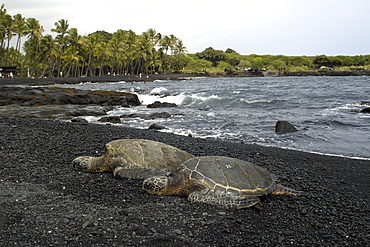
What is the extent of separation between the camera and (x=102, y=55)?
80438 millimetres

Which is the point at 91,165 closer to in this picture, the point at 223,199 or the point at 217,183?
the point at 217,183

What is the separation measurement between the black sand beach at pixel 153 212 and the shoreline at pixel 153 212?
1 centimetres

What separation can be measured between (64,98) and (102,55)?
62.8 meters

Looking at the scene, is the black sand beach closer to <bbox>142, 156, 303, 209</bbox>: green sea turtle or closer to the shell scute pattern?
<bbox>142, 156, 303, 209</bbox>: green sea turtle

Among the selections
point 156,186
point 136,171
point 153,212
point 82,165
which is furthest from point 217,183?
point 82,165

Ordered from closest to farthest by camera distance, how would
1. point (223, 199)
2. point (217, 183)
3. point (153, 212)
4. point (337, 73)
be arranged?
point (153, 212)
point (223, 199)
point (217, 183)
point (337, 73)

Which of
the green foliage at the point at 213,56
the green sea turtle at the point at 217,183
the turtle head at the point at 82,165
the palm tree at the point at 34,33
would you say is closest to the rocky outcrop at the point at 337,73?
the green foliage at the point at 213,56

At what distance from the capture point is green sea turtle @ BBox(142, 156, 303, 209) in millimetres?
4254

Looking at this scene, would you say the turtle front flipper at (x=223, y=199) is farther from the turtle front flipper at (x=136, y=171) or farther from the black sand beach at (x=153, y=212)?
the turtle front flipper at (x=136, y=171)

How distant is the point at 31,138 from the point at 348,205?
24.0 feet

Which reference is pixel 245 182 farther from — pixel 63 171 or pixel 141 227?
pixel 63 171

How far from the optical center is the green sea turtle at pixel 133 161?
5.22m

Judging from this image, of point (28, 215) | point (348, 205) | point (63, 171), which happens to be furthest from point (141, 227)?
point (348, 205)

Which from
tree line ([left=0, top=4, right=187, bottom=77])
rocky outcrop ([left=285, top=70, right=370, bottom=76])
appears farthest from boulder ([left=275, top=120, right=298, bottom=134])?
rocky outcrop ([left=285, top=70, right=370, bottom=76])
